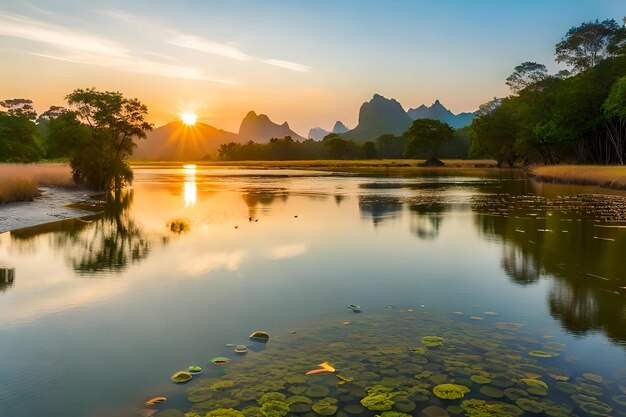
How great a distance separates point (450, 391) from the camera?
7270 millimetres

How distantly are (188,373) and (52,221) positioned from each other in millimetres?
23520

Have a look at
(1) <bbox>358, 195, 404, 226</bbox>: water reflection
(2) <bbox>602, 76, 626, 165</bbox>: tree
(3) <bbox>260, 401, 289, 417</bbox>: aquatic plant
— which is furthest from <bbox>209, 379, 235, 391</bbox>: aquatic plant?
(2) <bbox>602, 76, 626, 165</bbox>: tree

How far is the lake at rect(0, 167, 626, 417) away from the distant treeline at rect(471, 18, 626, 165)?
5281cm

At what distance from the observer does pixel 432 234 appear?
23828mm

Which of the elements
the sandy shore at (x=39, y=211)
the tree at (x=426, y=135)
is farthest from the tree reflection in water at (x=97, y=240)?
the tree at (x=426, y=135)

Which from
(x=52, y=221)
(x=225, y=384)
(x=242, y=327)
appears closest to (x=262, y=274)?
(x=242, y=327)

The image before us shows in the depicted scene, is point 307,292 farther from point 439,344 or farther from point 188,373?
point 188,373

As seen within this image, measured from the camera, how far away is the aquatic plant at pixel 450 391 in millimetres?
7137

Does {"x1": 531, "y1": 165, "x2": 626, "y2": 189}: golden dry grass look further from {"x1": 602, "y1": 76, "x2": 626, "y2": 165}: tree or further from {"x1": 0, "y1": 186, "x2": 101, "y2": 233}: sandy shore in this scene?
{"x1": 0, "y1": 186, "x2": 101, "y2": 233}: sandy shore

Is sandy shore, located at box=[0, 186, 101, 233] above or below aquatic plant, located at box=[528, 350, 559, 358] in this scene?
above

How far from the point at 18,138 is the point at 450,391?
3654 inches

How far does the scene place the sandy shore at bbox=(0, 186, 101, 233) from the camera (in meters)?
26.4

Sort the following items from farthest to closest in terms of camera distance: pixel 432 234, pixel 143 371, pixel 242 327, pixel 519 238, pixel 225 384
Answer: pixel 432 234 → pixel 519 238 → pixel 242 327 → pixel 143 371 → pixel 225 384

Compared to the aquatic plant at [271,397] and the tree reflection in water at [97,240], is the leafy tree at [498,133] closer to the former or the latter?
the tree reflection in water at [97,240]
